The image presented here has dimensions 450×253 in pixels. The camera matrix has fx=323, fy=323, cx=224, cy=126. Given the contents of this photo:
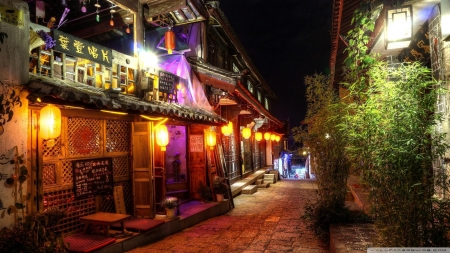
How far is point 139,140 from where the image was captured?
34.6 feet

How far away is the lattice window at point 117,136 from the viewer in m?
9.91

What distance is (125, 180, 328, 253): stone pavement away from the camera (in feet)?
29.1

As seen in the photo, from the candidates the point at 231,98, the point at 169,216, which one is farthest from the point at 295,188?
the point at 169,216

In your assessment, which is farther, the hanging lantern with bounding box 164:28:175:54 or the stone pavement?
the hanging lantern with bounding box 164:28:175:54

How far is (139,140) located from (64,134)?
2.56m

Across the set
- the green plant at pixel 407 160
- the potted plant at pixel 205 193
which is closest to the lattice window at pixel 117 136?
the potted plant at pixel 205 193

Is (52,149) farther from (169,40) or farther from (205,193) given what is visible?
(205,193)

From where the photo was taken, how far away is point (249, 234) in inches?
405

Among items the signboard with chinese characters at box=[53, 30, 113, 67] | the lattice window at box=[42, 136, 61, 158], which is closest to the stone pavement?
Answer: the lattice window at box=[42, 136, 61, 158]

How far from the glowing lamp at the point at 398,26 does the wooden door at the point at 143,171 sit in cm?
728

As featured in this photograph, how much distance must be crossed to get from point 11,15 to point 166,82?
5847mm

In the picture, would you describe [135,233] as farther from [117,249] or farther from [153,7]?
[153,7]

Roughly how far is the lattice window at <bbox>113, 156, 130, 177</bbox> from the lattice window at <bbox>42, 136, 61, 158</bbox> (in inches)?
79.7

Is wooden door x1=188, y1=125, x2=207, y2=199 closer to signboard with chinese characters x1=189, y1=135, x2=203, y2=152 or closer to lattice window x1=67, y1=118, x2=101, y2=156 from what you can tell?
signboard with chinese characters x1=189, y1=135, x2=203, y2=152
